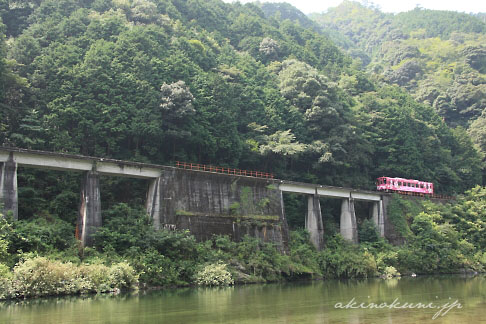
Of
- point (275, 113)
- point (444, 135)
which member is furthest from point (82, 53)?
point (444, 135)

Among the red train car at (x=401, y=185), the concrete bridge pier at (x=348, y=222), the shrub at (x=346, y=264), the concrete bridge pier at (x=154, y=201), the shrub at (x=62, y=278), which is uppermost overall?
the red train car at (x=401, y=185)

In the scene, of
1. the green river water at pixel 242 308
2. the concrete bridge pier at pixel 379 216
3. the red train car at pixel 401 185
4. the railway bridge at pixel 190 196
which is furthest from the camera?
the red train car at pixel 401 185

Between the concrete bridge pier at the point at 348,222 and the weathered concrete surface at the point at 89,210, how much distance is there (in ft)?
75.5

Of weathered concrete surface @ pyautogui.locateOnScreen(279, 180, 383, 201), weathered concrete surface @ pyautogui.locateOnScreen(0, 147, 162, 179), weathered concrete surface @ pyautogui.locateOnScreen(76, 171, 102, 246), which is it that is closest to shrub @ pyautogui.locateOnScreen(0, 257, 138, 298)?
weathered concrete surface @ pyautogui.locateOnScreen(76, 171, 102, 246)

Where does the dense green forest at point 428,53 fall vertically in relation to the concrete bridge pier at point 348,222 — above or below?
above

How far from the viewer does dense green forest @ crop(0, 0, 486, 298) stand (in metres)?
30.0

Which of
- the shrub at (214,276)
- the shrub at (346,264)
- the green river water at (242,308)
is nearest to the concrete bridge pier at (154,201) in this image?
the shrub at (214,276)

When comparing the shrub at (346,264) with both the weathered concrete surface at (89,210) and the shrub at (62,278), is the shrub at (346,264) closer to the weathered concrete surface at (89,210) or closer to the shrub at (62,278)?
the shrub at (62,278)

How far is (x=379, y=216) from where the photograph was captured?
48688 mm

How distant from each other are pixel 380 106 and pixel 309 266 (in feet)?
107

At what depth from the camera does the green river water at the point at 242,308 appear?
615 inches

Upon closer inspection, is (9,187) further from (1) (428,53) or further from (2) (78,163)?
(1) (428,53)

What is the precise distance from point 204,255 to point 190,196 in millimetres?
5037

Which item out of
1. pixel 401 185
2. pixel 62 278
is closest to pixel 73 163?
pixel 62 278
